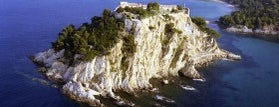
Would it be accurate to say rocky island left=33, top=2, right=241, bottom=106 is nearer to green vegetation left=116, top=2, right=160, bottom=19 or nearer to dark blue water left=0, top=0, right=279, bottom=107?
green vegetation left=116, top=2, right=160, bottom=19

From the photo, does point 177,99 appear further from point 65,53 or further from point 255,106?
point 65,53

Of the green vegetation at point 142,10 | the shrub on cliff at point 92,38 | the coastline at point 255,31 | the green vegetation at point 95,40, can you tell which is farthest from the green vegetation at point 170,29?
Answer: the coastline at point 255,31

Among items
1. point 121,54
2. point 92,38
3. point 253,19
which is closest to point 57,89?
point 92,38

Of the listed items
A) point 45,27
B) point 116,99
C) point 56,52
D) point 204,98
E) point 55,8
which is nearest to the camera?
point 116,99

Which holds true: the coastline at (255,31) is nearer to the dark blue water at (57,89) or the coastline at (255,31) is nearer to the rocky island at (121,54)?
the dark blue water at (57,89)

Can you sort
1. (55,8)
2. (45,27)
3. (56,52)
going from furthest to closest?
(55,8)
(45,27)
(56,52)

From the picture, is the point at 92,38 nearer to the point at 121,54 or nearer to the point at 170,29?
the point at 121,54

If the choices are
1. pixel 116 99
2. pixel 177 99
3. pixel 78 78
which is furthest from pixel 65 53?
pixel 177 99
